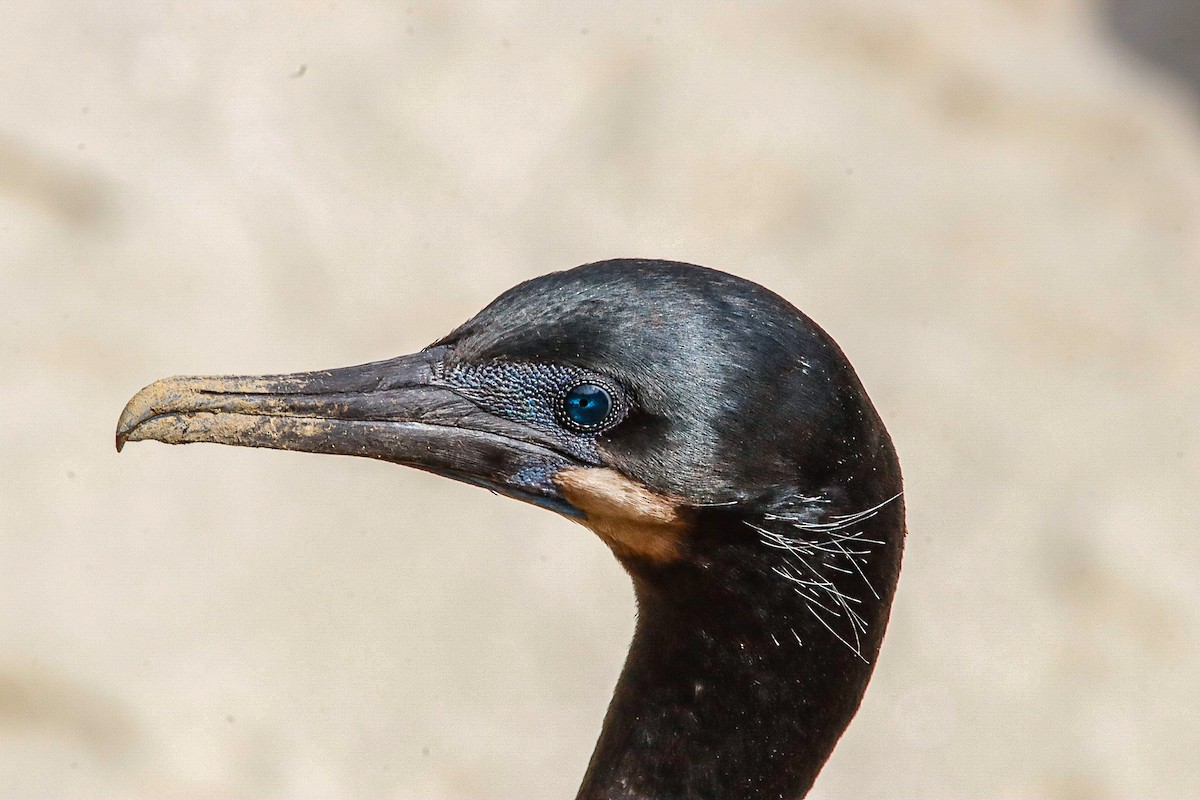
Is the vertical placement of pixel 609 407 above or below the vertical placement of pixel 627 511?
above

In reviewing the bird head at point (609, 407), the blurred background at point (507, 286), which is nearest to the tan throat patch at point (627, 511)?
the bird head at point (609, 407)

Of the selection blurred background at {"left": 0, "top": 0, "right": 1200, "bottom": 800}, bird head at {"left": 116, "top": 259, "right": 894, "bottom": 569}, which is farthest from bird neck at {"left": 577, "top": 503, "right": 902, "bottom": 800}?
blurred background at {"left": 0, "top": 0, "right": 1200, "bottom": 800}

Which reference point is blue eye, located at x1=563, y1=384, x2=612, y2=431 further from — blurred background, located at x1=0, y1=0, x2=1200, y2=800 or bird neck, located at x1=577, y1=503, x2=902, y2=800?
blurred background, located at x1=0, y1=0, x2=1200, y2=800

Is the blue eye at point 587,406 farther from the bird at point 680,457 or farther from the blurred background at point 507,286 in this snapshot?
the blurred background at point 507,286

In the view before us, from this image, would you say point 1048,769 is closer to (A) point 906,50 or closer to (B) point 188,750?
(B) point 188,750

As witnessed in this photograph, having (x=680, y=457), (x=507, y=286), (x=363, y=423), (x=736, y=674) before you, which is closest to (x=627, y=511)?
(x=680, y=457)

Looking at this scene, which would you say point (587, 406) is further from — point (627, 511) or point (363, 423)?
point (363, 423)
